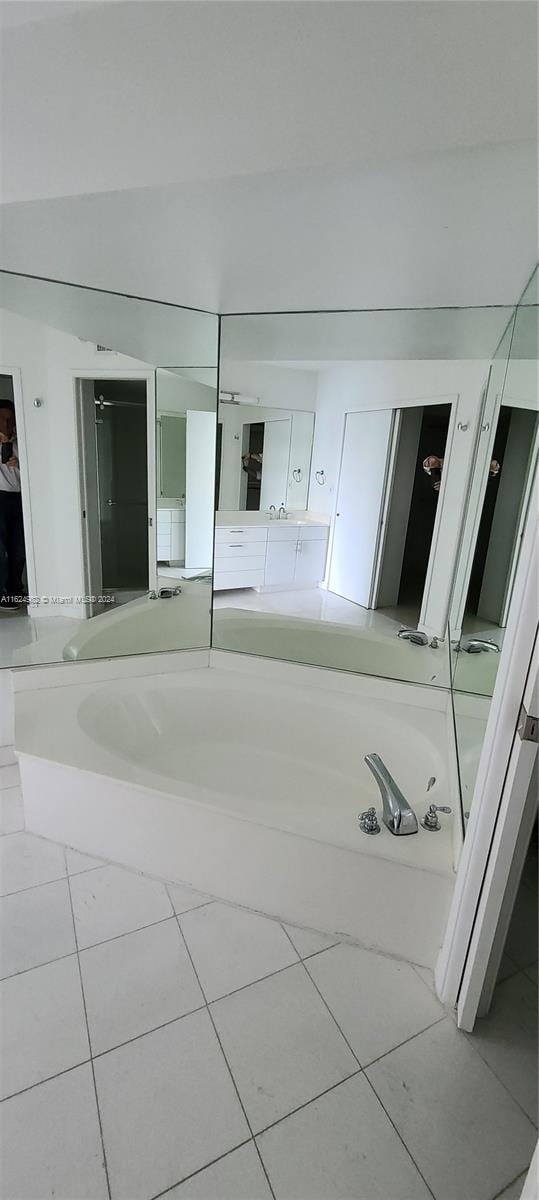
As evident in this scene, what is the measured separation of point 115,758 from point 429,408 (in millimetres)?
2176

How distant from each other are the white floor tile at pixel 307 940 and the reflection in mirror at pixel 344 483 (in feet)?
3.84

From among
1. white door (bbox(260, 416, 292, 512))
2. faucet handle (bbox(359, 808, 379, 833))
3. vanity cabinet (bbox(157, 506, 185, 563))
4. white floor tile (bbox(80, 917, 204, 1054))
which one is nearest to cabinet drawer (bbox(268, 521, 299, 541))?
white door (bbox(260, 416, 292, 512))

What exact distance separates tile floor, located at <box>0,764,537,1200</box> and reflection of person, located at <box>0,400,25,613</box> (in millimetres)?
1510

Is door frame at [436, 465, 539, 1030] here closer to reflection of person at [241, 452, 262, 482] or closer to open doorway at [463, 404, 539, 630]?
open doorway at [463, 404, 539, 630]

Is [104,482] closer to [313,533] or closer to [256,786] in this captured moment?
[313,533]

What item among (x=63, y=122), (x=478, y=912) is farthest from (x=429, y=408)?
(x=478, y=912)

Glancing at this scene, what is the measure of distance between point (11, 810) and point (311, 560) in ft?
6.73

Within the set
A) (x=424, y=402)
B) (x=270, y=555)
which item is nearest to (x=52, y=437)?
(x=270, y=555)

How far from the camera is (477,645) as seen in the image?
6.08ft

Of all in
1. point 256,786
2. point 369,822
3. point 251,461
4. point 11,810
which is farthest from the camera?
point 251,461

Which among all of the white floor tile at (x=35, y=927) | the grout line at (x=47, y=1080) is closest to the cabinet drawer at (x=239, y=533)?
the white floor tile at (x=35, y=927)

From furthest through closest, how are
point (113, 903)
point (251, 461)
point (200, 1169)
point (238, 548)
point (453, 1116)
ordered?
1. point (238, 548)
2. point (251, 461)
3. point (113, 903)
4. point (453, 1116)
5. point (200, 1169)

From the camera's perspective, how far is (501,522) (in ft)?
5.81

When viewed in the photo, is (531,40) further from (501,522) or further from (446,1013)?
(446,1013)
